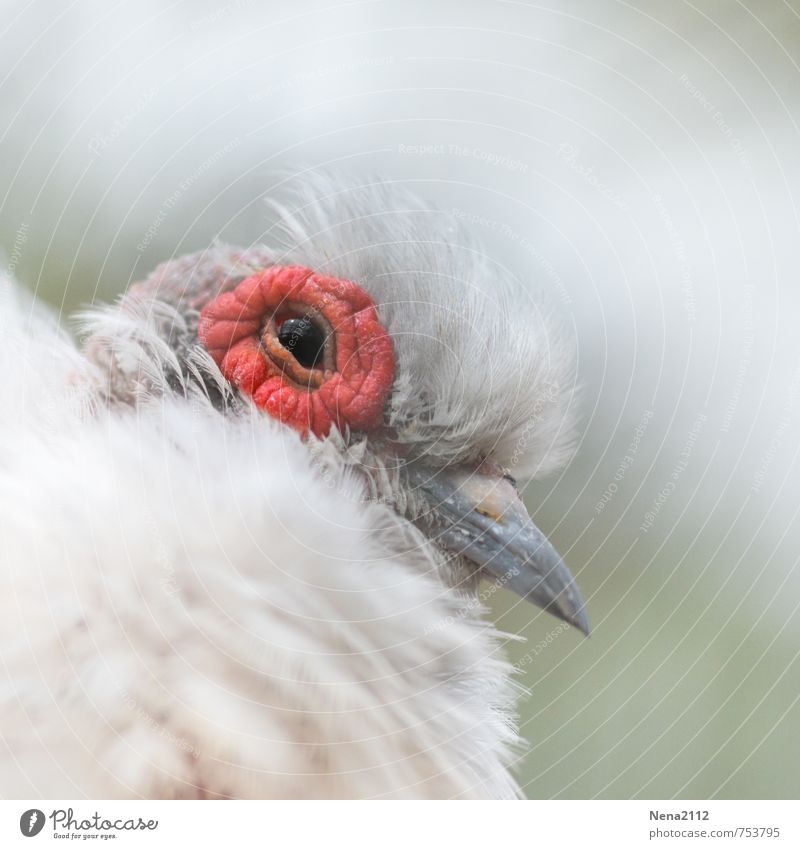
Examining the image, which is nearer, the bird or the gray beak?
the bird

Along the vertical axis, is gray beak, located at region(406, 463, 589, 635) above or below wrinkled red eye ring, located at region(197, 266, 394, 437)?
below

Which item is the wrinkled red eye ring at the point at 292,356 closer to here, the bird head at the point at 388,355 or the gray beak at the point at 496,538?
the bird head at the point at 388,355
